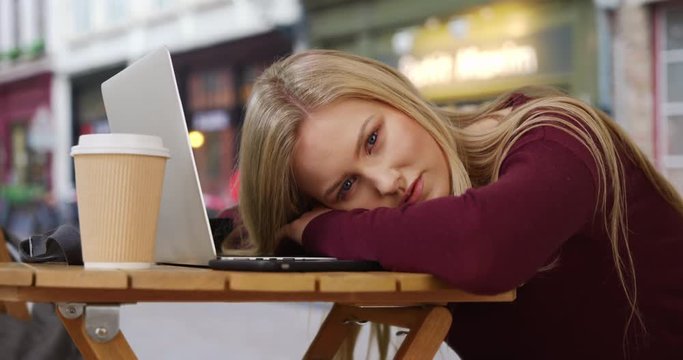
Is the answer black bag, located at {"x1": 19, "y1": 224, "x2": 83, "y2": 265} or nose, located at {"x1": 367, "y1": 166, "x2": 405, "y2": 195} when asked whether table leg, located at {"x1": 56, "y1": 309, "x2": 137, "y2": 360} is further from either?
nose, located at {"x1": 367, "y1": 166, "x2": 405, "y2": 195}

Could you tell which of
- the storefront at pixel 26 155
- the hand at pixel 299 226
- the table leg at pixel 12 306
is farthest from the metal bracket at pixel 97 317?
the storefront at pixel 26 155

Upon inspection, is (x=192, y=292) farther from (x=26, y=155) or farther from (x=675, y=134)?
(x=26, y=155)

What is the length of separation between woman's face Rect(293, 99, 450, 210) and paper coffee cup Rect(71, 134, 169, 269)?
311 mm

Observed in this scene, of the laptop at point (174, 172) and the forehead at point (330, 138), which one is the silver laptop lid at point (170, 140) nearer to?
the laptop at point (174, 172)

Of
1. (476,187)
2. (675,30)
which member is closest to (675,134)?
(675,30)

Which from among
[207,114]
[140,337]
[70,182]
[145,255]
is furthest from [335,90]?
[70,182]

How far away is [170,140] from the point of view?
1.06 metres

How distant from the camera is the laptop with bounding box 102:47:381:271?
0.95m

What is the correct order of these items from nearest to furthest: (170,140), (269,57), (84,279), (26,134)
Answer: (84,279), (170,140), (269,57), (26,134)

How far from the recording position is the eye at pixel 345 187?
1.21 metres

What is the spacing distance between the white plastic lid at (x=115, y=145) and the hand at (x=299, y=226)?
0.35 meters

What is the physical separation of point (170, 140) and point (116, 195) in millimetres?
169

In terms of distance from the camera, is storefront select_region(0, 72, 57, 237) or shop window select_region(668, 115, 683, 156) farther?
storefront select_region(0, 72, 57, 237)

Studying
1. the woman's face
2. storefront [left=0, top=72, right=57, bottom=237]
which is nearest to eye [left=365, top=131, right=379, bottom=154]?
the woman's face
